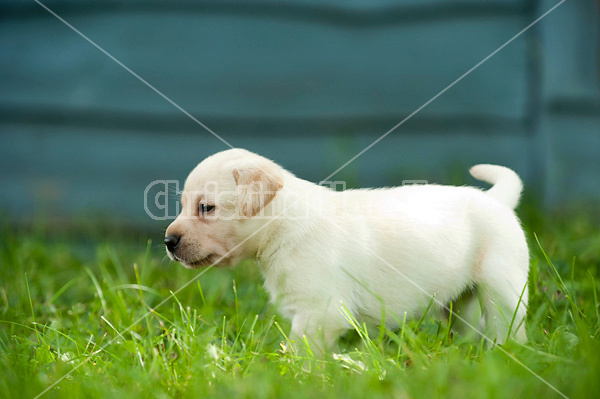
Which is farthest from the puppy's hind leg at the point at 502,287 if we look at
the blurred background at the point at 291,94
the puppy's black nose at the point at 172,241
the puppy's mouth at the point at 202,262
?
the blurred background at the point at 291,94

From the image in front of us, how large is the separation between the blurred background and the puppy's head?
2.38m

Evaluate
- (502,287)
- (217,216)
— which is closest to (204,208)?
(217,216)

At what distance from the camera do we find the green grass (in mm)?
1725

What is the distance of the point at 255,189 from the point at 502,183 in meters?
1.27

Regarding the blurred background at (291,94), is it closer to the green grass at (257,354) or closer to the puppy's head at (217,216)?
the green grass at (257,354)

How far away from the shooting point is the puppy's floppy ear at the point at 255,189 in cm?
252

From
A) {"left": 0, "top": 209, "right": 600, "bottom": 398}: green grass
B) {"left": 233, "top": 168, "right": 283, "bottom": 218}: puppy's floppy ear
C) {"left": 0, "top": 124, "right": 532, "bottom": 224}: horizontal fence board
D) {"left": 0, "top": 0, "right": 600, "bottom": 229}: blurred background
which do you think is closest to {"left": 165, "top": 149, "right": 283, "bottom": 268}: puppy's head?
{"left": 233, "top": 168, "right": 283, "bottom": 218}: puppy's floppy ear

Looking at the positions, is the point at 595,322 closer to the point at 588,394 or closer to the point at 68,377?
the point at 588,394

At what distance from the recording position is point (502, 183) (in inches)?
114

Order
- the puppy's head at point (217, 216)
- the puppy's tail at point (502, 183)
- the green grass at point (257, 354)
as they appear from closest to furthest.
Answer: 1. the green grass at point (257, 354)
2. the puppy's head at point (217, 216)
3. the puppy's tail at point (502, 183)

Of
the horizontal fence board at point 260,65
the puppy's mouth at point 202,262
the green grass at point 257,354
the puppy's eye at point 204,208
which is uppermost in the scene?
the horizontal fence board at point 260,65

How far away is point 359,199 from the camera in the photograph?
276cm

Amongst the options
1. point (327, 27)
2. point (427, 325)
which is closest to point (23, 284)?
point (427, 325)

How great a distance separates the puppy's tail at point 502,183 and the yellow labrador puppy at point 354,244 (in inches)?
6.6
